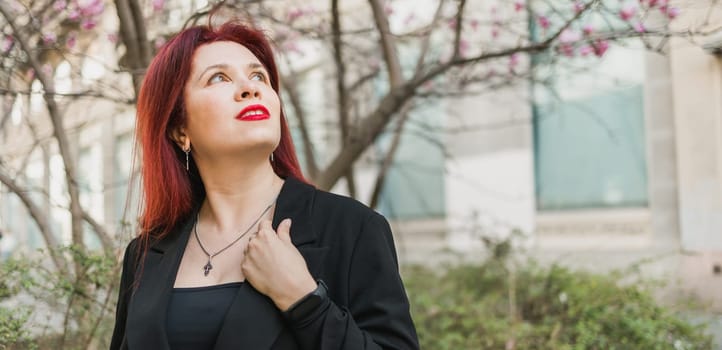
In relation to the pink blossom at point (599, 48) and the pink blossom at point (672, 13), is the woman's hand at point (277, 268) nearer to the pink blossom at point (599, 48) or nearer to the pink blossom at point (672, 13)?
the pink blossom at point (599, 48)

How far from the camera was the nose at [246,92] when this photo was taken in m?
2.09

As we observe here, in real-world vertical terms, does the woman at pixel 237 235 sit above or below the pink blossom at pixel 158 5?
below

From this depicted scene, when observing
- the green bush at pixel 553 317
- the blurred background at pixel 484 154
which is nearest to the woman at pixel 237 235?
the blurred background at pixel 484 154

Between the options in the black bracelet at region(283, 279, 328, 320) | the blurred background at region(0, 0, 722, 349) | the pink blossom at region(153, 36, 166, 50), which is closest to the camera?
the black bracelet at region(283, 279, 328, 320)

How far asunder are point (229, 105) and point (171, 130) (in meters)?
0.32

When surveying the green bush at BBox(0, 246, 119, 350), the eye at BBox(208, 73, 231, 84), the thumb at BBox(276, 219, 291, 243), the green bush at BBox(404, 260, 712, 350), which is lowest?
the green bush at BBox(404, 260, 712, 350)

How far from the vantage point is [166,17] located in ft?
20.5

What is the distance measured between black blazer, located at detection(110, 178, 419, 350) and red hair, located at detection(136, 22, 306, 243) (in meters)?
0.20

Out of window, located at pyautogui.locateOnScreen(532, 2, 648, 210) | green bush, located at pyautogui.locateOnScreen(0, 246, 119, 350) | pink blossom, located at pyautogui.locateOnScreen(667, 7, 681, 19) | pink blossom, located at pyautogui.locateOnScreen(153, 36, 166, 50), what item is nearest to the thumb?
green bush, located at pyautogui.locateOnScreen(0, 246, 119, 350)

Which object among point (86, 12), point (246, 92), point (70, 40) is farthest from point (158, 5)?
point (246, 92)

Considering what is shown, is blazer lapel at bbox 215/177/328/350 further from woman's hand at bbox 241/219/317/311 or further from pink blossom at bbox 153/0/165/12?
pink blossom at bbox 153/0/165/12

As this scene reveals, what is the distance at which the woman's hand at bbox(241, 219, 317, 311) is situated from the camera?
72.6 inches

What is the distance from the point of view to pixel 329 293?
1975 mm

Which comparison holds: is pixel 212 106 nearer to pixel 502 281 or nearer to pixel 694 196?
pixel 502 281
